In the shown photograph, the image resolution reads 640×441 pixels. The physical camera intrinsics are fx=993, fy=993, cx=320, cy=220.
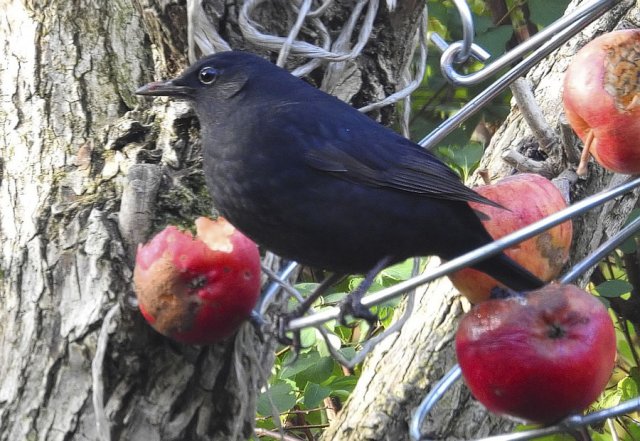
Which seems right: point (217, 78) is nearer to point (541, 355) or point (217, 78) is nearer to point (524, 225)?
point (524, 225)

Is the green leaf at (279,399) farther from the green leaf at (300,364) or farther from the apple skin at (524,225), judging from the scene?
the apple skin at (524,225)

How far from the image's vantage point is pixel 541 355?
1399 mm

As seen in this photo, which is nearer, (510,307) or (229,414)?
(510,307)

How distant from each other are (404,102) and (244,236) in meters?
0.76

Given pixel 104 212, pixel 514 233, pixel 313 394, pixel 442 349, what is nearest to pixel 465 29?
pixel 514 233

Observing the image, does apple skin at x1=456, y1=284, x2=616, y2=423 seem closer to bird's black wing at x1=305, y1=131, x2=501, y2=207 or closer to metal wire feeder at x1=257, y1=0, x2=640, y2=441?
metal wire feeder at x1=257, y1=0, x2=640, y2=441

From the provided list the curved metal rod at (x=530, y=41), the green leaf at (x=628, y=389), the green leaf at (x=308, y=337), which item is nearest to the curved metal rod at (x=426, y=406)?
the curved metal rod at (x=530, y=41)

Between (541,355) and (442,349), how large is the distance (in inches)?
35.5

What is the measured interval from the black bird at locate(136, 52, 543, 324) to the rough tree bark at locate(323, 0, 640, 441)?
452 millimetres

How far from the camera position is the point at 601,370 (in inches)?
56.2

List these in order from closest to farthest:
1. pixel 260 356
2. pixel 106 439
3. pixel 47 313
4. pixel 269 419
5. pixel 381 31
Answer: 1. pixel 106 439
2. pixel 47 313
3. pixel 260 356
4. pixel 381 31
5. pixel 269 419

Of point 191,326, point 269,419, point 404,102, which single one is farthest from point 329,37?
point 269,419

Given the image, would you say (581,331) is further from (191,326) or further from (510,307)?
(191,326)

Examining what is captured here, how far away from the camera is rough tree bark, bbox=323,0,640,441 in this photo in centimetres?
227
